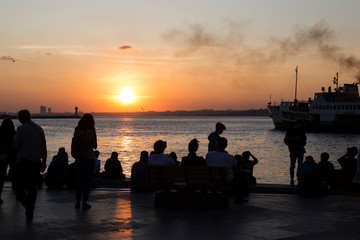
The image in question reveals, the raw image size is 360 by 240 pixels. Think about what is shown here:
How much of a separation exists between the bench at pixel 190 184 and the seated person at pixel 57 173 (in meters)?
3.20

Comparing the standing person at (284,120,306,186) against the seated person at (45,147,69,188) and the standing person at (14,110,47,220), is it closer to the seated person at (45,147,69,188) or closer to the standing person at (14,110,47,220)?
the seated person at (45,147,69,188)

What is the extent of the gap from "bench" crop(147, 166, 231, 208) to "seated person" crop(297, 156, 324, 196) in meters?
2.38

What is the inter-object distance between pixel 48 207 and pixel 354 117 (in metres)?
94.5

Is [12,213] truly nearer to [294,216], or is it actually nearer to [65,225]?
[65,225]

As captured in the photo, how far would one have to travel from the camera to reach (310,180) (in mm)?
10906

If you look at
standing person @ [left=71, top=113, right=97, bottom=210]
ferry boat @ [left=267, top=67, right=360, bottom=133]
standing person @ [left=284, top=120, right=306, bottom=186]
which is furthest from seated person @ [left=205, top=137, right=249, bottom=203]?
ferry boat @ [left=267, top=67, right=360, bottom=133]

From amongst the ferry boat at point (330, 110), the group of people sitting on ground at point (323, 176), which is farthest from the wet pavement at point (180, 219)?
the ferry boat at point (330, 110)

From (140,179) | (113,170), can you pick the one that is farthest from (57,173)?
(113,170)

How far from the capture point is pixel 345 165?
499 inches

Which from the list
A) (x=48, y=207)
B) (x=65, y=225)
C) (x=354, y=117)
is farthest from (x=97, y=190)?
(x=354, y=117)

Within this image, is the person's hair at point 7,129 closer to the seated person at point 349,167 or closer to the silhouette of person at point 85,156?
the silhouette of person at point 85,156

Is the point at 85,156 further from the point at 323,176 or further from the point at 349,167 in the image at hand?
the point at 349,167

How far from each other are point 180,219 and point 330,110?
94.1 meters

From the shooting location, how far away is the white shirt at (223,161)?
9242mm
